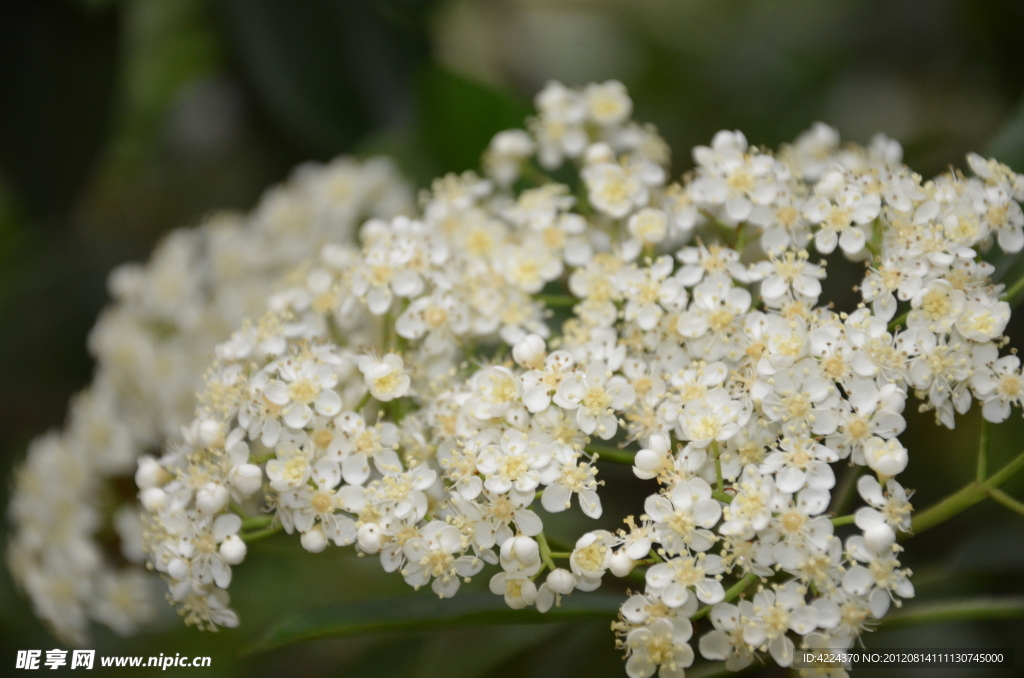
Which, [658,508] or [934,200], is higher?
[934,200]

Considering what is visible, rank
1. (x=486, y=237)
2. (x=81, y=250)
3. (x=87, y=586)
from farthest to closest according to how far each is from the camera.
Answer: (x=81, y=250) < (x=87, y=586) < (x=486, y=237)

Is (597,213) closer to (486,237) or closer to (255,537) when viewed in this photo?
(486,237)

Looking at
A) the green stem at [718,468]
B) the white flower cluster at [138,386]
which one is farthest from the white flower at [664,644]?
the white flower cluster at [138,386]

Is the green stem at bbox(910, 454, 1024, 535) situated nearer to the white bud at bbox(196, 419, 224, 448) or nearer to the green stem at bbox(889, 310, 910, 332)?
the green stem at bbox(889, 310, 910, 332)

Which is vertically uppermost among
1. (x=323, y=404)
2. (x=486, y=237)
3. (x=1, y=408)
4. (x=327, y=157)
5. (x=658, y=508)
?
(x=327, y=157)

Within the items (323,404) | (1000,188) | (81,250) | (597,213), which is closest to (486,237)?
(597,213)

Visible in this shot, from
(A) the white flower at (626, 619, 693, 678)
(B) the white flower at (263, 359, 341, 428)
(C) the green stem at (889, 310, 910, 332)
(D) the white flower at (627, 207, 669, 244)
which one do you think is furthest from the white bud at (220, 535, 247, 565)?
(C) the green stem at (889, 310, 910, 332)
